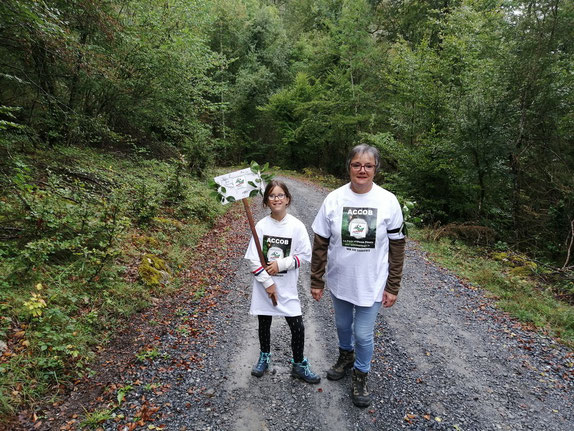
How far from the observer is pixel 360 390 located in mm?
2893

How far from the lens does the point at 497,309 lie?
4.98m

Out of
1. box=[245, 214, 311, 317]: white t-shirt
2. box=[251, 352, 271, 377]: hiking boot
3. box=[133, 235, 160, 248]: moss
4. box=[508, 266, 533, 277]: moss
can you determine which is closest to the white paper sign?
box=[245, 214, 311, 317]: white t-shirt

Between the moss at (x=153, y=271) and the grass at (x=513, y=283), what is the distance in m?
5.60

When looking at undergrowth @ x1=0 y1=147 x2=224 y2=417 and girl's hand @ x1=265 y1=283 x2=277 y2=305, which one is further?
undergrowth @ x1=0 y1=147 x2=224 y2=417

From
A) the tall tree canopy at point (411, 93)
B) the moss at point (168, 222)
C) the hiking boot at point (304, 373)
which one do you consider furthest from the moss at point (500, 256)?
the moss at point (168, 222)

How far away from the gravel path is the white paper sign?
1.89 m

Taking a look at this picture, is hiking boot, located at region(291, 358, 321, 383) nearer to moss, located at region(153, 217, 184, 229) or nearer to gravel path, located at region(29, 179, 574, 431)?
gravel path, located at region(29, 179, 574, 431)

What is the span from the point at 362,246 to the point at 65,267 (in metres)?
4.23

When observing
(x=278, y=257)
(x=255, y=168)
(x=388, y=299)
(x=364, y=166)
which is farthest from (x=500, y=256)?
(x=255, y=168)

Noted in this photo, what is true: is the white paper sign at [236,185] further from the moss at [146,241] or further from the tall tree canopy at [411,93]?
the moss at [146,241]

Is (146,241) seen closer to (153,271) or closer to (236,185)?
(153,271)

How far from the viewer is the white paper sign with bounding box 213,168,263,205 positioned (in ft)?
9.30

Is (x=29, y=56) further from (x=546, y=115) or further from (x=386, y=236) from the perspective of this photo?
(x=546, y=115)

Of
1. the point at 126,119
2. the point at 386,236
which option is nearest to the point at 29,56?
the point at 126,119
